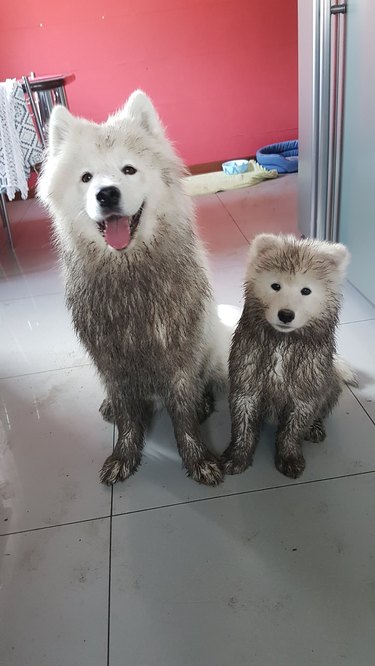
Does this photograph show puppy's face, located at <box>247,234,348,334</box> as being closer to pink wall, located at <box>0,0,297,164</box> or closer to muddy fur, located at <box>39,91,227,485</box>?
muddy fur, located at <box>39,91,227,485</box>

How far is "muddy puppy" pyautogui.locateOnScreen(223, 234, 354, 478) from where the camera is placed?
131cm

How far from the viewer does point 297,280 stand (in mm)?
1302

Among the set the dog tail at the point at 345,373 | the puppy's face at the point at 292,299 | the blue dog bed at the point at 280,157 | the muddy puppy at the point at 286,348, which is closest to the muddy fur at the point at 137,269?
the muddy puppy at the point at 286,348

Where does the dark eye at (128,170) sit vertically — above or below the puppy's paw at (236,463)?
above

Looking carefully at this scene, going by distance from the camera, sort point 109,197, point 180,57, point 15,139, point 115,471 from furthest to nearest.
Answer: point 180,57 → point 15,139 → point 115,471 → point 109,197

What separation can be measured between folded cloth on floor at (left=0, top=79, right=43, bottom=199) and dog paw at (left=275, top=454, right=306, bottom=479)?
93.6 inches

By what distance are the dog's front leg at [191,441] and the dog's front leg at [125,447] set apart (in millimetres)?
138

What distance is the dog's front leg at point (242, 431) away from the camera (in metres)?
1.56

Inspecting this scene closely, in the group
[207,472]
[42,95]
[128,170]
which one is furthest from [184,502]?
[42,95]

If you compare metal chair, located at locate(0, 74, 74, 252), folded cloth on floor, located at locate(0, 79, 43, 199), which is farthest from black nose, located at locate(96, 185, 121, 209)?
metal chair, located at locate(0, 74, 74, 252)

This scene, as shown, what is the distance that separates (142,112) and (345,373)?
1.14 metres

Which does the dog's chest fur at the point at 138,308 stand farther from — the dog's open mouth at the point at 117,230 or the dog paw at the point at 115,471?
the dog paw at the point at 115,471

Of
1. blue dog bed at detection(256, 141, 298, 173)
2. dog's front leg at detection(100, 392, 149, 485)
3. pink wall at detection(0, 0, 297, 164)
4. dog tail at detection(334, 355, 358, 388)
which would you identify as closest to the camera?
dog's front leg at detection(100, 392, 149, 485)

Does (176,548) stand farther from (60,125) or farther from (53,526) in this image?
(60,125)
